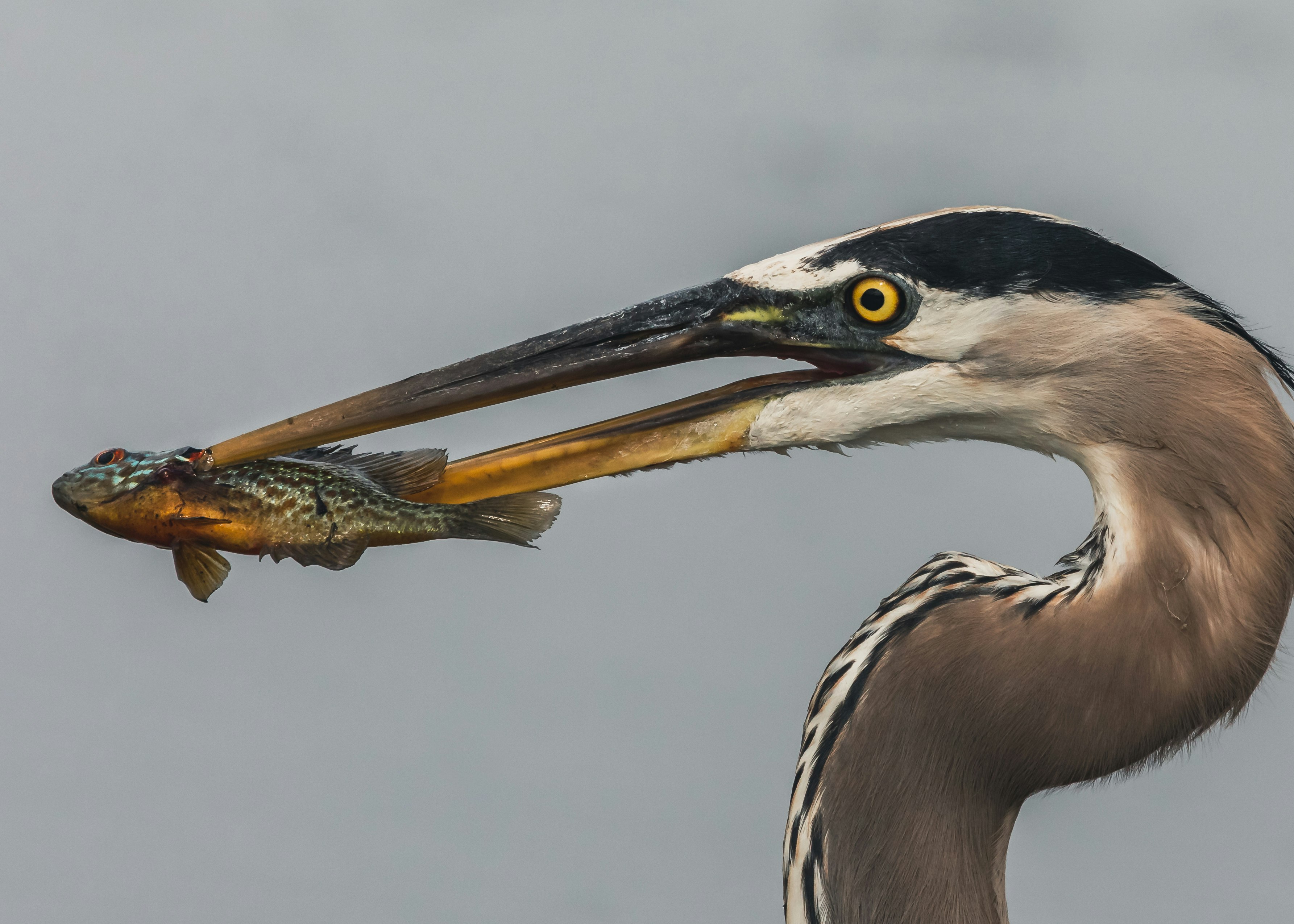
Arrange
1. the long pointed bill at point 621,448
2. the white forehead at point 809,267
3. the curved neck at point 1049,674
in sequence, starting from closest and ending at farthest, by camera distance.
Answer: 1. the curved neck at point 1049,674
2. the white forehead at point 809,267
3. the long pointed bill at point 621,448

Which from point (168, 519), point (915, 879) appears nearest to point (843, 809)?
point (915, 879)

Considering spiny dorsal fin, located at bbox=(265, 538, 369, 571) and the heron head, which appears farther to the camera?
spiny dorsal fin, located at bbox=(265, 538, 369, 571)

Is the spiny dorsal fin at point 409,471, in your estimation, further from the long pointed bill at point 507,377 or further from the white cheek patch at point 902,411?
the white cheek patch at point 902,411

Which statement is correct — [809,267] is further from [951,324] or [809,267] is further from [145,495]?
[145,495]

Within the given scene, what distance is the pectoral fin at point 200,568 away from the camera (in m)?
1.36

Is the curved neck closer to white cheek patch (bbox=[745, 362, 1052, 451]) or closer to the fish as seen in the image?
white cheek patch (bbox=[745, 362, 1052, 451])

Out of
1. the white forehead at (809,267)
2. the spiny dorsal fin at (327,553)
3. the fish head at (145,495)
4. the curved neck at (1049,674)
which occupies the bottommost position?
the curved neck at (1049,674)

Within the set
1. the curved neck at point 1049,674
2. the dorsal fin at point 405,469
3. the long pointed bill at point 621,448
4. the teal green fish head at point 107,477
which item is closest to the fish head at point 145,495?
the teal green fish head at point 107,477

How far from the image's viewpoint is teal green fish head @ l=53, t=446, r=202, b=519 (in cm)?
134

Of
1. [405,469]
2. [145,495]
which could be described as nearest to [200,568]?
[145,495]

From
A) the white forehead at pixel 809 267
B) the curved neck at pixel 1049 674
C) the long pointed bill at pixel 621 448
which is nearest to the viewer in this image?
the curved neck at pixel 1049 674

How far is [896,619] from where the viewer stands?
4.09ft

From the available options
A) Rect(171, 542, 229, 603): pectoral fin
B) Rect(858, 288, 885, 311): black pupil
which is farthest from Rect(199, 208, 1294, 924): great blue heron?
Rect(171, 542, 229, 603): pectoral fin

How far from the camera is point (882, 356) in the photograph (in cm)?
130
